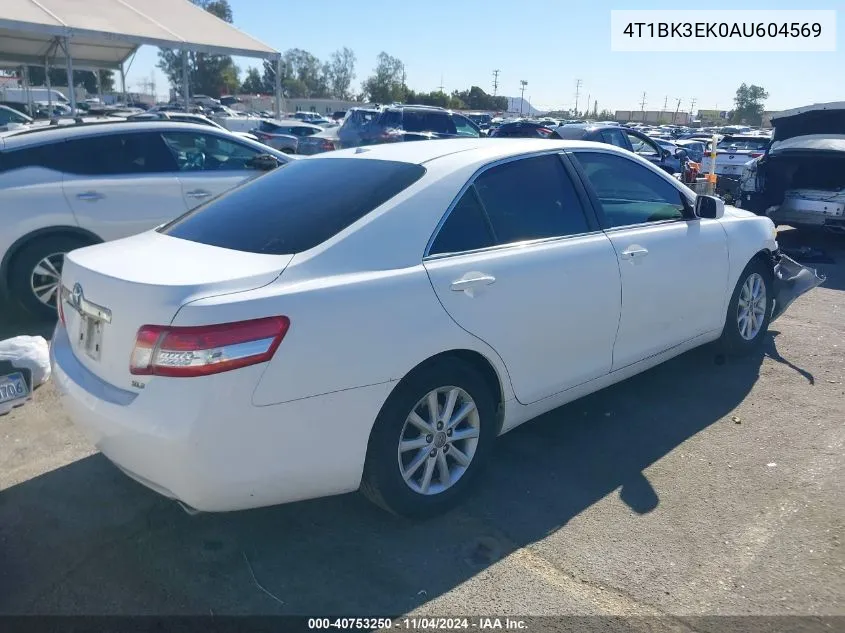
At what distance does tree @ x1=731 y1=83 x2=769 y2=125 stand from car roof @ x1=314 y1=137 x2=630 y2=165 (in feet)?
338

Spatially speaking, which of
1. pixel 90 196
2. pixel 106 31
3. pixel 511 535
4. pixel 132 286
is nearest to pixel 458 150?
pixel 132 286

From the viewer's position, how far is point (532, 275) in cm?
341

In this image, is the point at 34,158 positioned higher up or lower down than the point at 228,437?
higher up

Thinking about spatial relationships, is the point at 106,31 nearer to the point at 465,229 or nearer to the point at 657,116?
the point at 465,229

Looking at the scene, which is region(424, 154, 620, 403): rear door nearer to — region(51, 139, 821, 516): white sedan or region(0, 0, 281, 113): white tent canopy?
region(51, 139, 821, 516): white sedan

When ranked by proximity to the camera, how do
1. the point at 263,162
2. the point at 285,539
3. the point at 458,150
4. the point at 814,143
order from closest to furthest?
the point at 285,539
the point at 458,150
the point at 263,162
the point at 814,143

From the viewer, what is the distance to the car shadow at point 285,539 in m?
2.72

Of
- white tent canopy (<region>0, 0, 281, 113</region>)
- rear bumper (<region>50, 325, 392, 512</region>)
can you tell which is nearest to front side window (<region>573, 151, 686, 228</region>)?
rear bumper (<region>50, 325, 392, 512</region>)

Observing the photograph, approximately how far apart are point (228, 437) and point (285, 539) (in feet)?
2.69

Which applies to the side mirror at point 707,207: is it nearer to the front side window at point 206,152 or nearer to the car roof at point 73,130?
the front side window at point 206,152

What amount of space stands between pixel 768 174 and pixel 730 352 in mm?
6656

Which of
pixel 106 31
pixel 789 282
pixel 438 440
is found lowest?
pixel 438 440

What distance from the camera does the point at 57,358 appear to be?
3.18 metres

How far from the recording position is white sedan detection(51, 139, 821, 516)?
2529 mm
